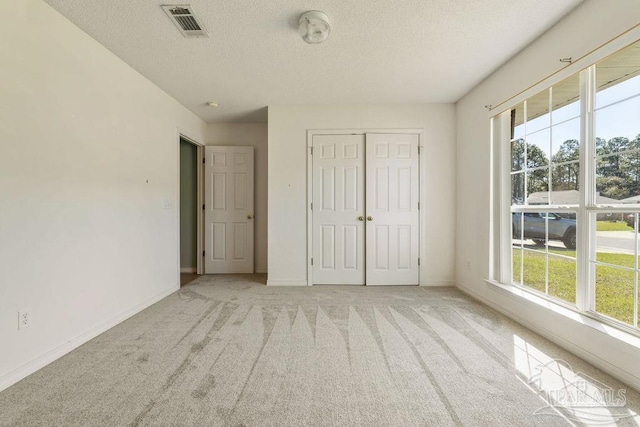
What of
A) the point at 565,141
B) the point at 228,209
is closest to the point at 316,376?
the point at 565,141

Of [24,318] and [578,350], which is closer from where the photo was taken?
[24,318]

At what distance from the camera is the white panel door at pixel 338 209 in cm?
389

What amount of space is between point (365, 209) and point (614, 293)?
249cm

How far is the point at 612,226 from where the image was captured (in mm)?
1884

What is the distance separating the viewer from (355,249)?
→ 3.91m

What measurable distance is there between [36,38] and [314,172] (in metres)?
2.83

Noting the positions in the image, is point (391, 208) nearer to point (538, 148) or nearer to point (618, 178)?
point (538, 148)

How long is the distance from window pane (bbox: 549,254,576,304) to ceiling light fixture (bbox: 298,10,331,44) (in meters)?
2.65

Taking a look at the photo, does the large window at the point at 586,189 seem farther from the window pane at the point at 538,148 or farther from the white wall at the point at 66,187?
the white wall at the point at 66,187

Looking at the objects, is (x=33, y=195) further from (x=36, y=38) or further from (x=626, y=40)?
(x=626, y=40)

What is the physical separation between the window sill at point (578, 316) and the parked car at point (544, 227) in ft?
1.60

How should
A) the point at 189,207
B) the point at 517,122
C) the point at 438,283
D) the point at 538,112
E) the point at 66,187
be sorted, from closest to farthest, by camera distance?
the point at 66,187, the point at 538,112, the point at 517,122, the point at 438,283, the point at 189,207

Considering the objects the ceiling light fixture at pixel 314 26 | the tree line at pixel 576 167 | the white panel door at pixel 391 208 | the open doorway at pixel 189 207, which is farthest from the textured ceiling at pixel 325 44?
the open doorway at pixel 189 207

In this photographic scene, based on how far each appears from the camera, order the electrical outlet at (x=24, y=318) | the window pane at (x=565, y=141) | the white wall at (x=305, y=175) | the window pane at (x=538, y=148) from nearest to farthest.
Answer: the electrical outlet at (x=24, y=318) < the window pane at (x=565, y=141) < the window pane at (x=538, y=148) < the white wall at (x=305, y=175)
